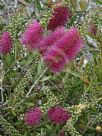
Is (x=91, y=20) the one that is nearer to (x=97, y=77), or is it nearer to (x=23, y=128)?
(x=97, y=77)

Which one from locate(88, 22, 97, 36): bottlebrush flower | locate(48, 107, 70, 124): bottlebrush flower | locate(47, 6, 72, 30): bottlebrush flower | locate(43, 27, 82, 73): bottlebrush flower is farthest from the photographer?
locate(88, 22, 97, 36): bottlebrush flower

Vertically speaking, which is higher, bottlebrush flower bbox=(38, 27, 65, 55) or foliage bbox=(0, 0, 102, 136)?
bottlebrush flower bbox=(38, 27, 65, 55)

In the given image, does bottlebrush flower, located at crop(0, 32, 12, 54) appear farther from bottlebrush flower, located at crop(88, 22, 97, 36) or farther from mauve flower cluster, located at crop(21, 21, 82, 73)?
bottlebrush flower, located at crop(88, 22, 97, 36)

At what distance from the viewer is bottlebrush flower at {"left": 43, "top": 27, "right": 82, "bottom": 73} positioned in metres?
1.48

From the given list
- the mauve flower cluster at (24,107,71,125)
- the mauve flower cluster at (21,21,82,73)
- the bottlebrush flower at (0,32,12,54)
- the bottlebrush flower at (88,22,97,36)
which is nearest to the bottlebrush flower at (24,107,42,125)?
the mauve flower cluster at (24,107,71,125)

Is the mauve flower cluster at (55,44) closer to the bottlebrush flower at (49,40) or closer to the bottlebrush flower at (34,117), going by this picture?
the bottlebrush flower at (49,40)

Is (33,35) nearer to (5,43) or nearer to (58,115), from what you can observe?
(5,43)

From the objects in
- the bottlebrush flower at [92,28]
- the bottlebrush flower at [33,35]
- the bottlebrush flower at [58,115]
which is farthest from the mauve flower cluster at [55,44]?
the bottlebrush flower at [92,28]

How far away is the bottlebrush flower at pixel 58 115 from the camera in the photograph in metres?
1.58

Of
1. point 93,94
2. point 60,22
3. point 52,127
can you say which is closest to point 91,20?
point 60,22

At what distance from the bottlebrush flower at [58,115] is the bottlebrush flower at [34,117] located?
0.05m

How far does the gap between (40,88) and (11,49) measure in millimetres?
196

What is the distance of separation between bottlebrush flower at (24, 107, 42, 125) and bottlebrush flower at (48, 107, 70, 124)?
5cm

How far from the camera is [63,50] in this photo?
148cm
